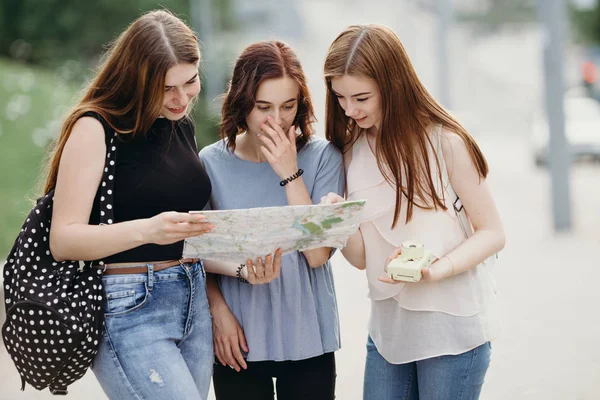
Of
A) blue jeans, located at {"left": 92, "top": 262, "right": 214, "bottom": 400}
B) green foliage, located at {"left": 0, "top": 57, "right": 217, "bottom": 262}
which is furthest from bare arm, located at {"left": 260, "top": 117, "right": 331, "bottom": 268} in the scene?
green foliage, located at {"left": 0, "top": 57, "right": 217, "bottom": 262}

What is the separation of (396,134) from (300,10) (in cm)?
6145

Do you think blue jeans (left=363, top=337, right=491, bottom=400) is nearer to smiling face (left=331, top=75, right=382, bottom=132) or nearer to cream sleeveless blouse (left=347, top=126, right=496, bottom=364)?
cream sleeveless blouse (left=347, top=126, right=496, bottom=364)

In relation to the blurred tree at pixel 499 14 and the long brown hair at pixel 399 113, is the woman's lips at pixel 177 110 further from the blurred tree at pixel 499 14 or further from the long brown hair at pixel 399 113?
the blurred tree at pixel 499 14

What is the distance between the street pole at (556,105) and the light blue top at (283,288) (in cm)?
857

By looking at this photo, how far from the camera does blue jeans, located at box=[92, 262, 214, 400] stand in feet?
9.11

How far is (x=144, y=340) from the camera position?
2.79 meters

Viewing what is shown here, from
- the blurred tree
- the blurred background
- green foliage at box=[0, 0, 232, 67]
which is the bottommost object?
the blurred background

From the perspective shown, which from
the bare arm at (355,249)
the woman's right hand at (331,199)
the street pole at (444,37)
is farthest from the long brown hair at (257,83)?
the street pole at (444,37)

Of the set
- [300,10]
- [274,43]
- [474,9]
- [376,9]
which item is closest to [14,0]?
[300,10]

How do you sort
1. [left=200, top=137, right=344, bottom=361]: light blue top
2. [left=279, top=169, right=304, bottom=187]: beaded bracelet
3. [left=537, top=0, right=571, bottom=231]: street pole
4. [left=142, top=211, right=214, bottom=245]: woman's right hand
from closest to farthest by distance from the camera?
1. [left=142, top=211, right=214, bottom=245]: woman's right hand
2. [left=279, top=169, right=304, bottom=187]: beaded bracelet
3. [left=200, top=137, right=344, bottom=361]: light blue top
4. [left=537, top=0, right=571, bottom=231]: street pole

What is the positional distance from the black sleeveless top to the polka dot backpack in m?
0.06

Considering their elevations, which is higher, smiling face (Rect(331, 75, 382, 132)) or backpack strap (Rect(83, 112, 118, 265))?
smiling face (Rect(331, 75, 382, 132))

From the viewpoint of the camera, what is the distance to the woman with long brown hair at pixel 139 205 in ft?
8.85

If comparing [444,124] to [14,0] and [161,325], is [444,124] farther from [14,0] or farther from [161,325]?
[14,0]
